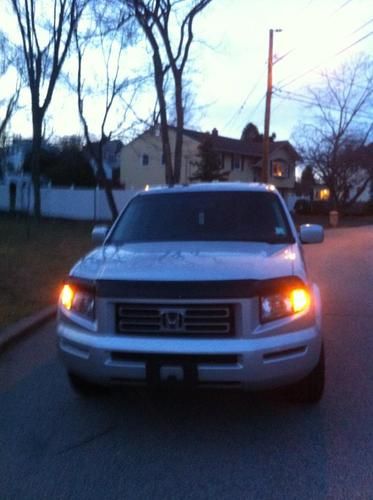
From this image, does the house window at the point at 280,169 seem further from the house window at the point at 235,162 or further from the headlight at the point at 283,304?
the headlight at the point at 283,304

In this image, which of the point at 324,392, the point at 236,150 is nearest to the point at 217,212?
the point at 324,392

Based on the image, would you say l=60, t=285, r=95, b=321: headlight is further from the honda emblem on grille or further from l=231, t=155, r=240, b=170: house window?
l=231, t=155, r=240, b=170: house window

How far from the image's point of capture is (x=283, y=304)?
4.83 m

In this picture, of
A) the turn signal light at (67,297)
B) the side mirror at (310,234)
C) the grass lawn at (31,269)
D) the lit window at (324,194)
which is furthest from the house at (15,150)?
the turn signal light at (67,297)

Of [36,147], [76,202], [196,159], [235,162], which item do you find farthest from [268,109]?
[235,162]

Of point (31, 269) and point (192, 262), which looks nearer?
point (192, 262)

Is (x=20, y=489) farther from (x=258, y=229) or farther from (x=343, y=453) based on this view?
(x=258, y=229)

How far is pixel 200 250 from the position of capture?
5.57m

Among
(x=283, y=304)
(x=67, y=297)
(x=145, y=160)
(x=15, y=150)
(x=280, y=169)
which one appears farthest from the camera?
(x=15, y=150)

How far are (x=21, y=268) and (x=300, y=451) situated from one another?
9.83m

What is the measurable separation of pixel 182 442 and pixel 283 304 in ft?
3.98

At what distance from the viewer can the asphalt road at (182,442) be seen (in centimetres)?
410

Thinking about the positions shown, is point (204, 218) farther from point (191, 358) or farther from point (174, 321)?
point (191, 358)

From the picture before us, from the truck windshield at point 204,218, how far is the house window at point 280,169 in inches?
2199
